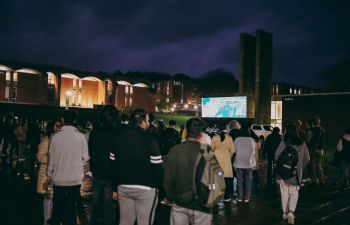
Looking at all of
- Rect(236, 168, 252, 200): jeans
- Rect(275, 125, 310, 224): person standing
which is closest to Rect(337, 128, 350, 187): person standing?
Rect(236, 168, 252, 200): jeans

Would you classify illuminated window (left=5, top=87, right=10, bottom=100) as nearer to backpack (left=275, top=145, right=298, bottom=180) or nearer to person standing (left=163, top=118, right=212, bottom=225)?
backpack (left=275, top=145, right=298, bottom=180)

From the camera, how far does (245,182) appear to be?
8.63 meters

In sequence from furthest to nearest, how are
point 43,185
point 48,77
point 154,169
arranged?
point 48,77 → point 43,185 → point 154,169

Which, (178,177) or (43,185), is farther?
(43,185)

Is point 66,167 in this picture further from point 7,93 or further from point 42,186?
point 7,93

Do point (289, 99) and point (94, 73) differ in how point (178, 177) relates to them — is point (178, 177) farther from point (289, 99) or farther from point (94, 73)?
point (94, 73)

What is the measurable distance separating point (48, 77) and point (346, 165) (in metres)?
59.6

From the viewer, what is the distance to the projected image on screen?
42.5 metres

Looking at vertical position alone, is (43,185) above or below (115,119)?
below

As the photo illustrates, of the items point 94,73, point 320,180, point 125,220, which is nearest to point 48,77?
point 94,73

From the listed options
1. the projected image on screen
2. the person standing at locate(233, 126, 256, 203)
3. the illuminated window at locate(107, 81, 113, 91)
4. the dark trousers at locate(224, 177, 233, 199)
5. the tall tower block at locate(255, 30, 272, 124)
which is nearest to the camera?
the person standing at locate(233, 126, 256, 203)

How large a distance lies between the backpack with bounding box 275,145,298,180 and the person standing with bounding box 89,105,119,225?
3.28 m

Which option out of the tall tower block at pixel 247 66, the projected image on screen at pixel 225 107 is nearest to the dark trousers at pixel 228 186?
Answer: the projected image on screen at pixel 225 107

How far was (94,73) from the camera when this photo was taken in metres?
68.6
